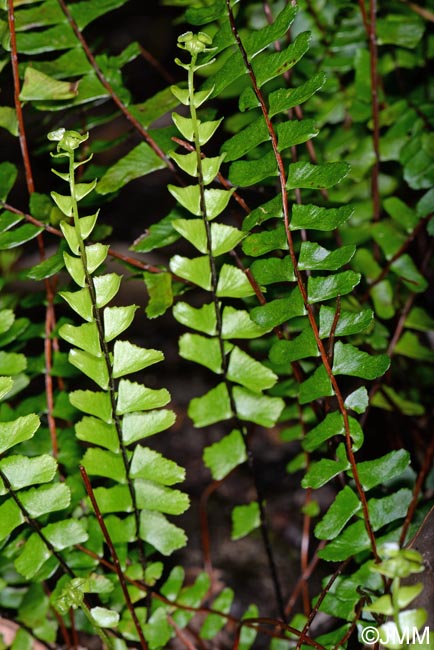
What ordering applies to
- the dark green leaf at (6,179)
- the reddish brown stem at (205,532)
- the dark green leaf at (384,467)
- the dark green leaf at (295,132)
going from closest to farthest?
the dark green leaf at (295,132) → the dark green leaf at (384,467) → the dark green leaf at (6,179) → the reddish brown stem at (205,532)

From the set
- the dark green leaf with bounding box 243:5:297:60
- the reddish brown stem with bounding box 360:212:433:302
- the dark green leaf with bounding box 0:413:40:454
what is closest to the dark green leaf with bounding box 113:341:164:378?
the dark green leaf with bounding box 0:413:40:454

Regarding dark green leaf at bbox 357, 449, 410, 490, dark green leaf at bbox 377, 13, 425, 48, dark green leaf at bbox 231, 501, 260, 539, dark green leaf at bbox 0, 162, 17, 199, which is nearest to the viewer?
dark green leaf at bbox 357, 449, 410, 490

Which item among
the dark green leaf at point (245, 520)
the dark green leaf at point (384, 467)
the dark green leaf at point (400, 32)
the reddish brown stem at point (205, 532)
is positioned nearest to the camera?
the dark green leaf at point (384, 467)

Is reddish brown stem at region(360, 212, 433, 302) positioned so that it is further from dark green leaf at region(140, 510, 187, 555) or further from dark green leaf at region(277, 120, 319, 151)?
dark green leaf at region(140, 510, 187, 555)

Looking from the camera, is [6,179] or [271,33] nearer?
[271,33]

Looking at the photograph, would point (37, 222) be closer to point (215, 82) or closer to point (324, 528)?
point (215, 82)

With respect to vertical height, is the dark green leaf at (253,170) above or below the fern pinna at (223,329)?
above

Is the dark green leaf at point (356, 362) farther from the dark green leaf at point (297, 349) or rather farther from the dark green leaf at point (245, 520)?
the dark green leaf at point (245, 520)

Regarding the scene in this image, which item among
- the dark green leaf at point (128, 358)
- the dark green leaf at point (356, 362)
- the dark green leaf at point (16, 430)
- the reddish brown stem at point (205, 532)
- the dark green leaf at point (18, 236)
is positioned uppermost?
the dark green leaf at point (18, 236)

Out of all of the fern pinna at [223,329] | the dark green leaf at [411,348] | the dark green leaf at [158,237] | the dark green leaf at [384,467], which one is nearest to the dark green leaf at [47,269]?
the fern pinna at [223,329]

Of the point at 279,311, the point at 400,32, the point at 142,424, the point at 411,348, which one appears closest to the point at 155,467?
the point at 142,424

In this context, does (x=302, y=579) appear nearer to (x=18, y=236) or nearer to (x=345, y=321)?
(x=345, y=321)

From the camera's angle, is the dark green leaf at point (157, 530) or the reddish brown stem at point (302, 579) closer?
the dark green leaf at point (157, 530)

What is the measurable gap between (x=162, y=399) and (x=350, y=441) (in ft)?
0.92
